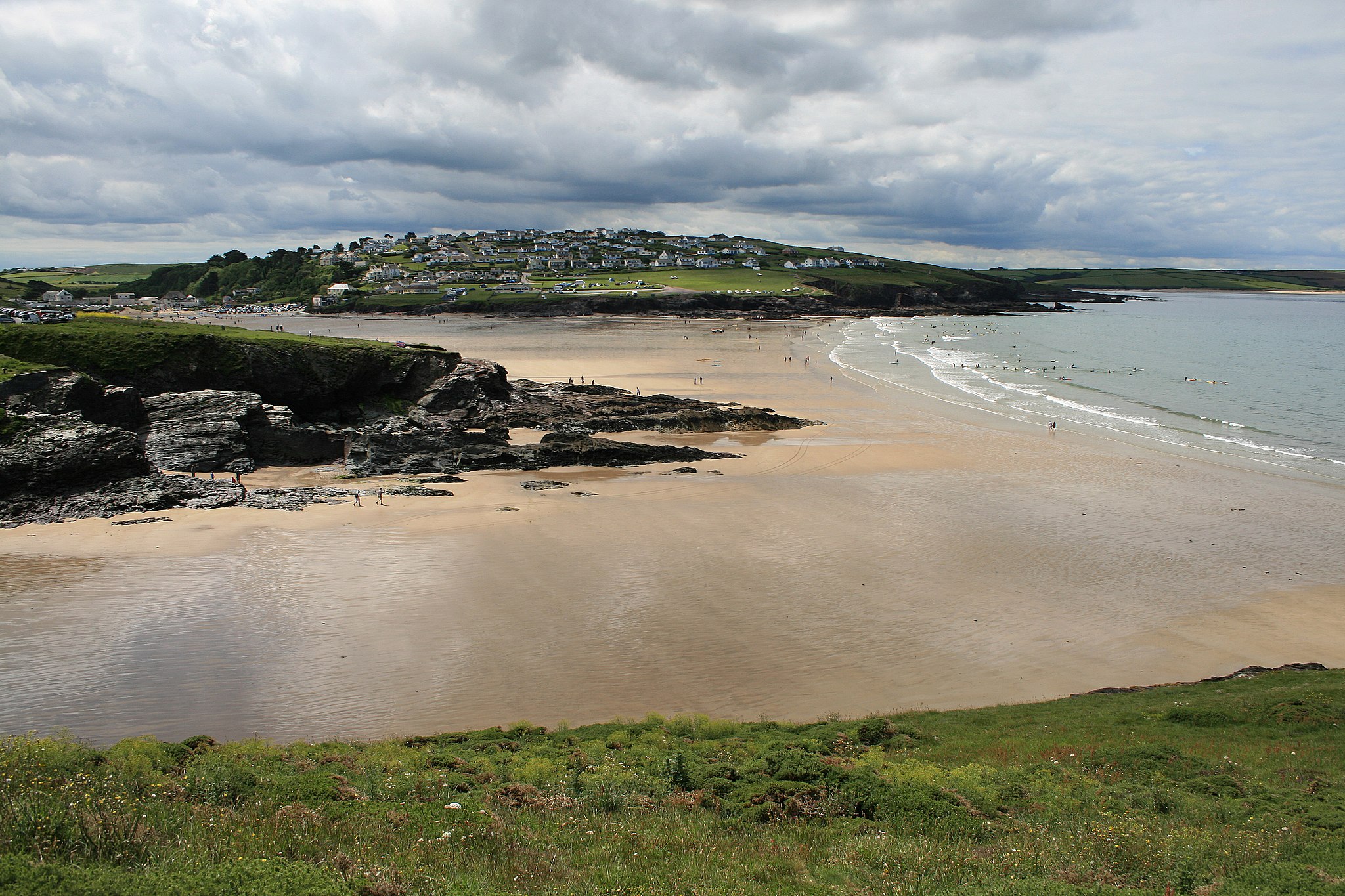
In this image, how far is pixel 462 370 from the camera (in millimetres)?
39156

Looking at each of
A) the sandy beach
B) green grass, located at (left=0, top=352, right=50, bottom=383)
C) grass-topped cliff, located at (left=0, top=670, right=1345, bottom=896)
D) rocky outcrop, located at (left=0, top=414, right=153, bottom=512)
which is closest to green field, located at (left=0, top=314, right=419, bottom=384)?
green grass, located at (left=0, top=352, right=50, bottom=383)

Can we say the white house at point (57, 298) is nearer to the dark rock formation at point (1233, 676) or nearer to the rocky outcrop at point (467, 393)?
the rocky outcrop at point (467, 393)

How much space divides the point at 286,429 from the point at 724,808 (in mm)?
26908

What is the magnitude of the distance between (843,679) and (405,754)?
7.88 m

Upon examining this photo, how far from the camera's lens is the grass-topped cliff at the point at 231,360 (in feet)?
99.8

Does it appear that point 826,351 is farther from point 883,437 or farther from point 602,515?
point 602,515

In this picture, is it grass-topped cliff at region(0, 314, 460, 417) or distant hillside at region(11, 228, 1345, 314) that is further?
distant hillside at region(11, 228, 1345, 314)

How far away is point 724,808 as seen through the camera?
8922 mm

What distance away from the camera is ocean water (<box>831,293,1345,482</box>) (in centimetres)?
3738

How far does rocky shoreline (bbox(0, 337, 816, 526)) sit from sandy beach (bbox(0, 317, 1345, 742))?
144 centimetres

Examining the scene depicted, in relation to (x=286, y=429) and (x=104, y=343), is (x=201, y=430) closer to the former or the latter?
(x=286, y=429)

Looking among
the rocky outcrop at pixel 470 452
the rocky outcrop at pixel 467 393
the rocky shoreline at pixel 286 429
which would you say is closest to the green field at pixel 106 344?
the rocky shoreline at pixel 286 429

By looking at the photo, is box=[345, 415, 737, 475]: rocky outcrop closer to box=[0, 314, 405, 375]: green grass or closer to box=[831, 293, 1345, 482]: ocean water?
box=[0, 314, 405, 375]: green grass

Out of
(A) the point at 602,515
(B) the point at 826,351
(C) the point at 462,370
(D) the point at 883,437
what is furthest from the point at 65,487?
(B) the point at 826,351
